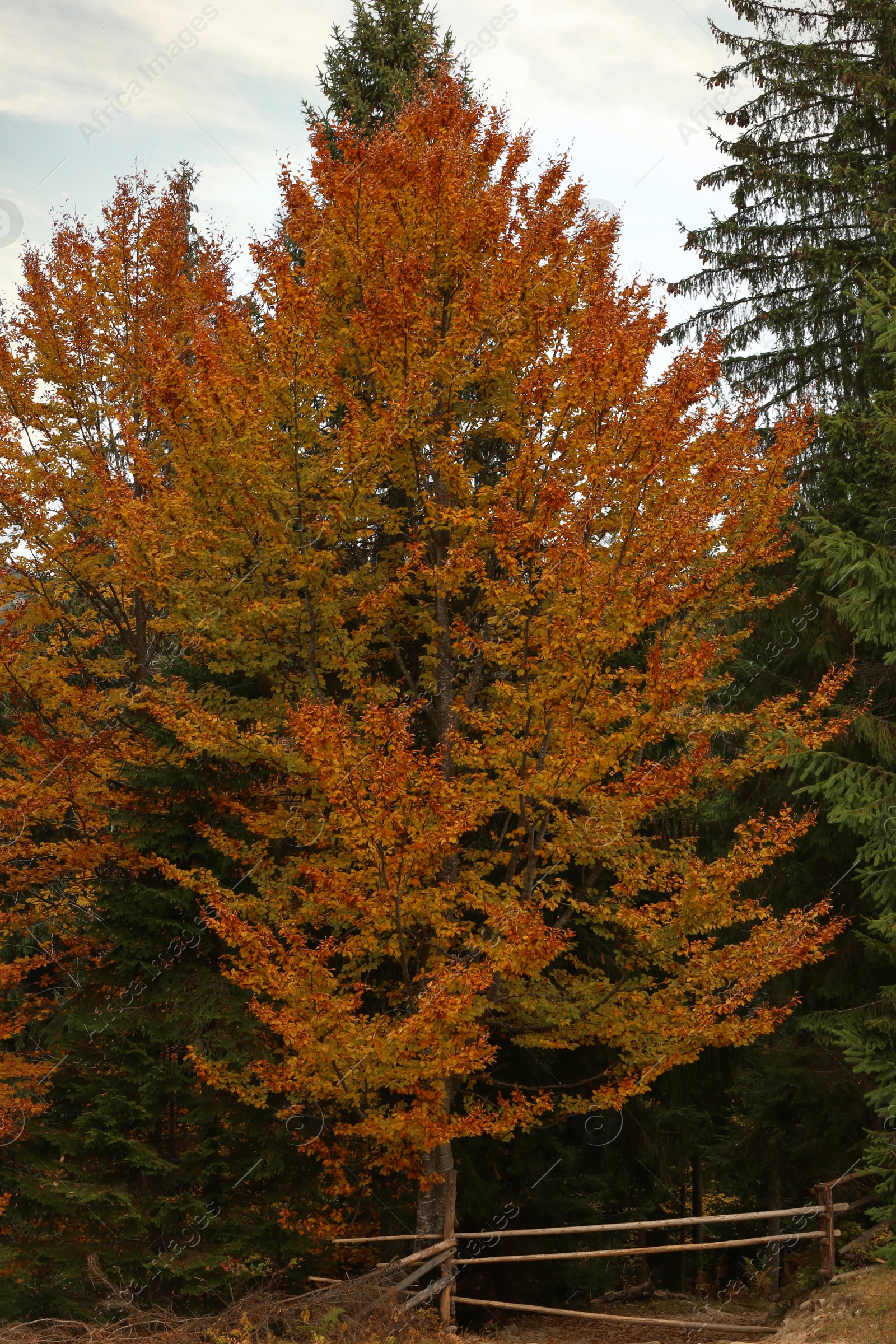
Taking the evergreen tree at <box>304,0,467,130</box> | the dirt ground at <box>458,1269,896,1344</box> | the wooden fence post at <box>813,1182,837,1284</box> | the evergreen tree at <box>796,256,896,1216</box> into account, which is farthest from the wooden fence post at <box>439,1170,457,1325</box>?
the evergreen tree at <box>304,0,467,130</box>

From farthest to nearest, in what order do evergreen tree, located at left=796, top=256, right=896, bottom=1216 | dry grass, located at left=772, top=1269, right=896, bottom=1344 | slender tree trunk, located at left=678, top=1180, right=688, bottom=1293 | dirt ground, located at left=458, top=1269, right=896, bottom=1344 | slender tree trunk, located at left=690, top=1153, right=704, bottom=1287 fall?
slender tree trunk, located at left=690, top=1153, right=704, bottom=1287 < slender tree trunk, located at left=678, top=1180, right=688, bottom=1293 < evergreen tree, located at left=796, top=256, right=896, bottom=1216 < dirt ground, located at left=458, top=1269, right=896, bottom=1344 < dry grass, located at left=772, top=1269, right=896, bottom=1344

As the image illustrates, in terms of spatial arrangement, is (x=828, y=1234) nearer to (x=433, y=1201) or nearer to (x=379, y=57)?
(x=433, y=1201)

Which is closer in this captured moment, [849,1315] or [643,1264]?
[849,1315]

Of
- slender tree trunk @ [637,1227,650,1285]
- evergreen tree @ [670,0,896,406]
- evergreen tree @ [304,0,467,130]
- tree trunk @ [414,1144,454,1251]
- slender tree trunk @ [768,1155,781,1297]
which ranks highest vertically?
evergreen tree @ [304,0,467,130]

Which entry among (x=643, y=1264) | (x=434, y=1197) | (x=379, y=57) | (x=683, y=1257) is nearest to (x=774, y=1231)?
(x=683, y=1257)

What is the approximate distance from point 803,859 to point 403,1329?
262 inches

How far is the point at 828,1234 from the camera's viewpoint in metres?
8.80

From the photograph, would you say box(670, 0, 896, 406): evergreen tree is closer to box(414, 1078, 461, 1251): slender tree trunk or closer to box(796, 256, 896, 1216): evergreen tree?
box(796, 256, 896, 1216): evergreen tree

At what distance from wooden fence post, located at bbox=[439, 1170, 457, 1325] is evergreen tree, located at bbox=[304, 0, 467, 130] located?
1399 cm

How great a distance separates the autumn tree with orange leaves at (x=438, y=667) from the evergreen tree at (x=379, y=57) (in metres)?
3.30

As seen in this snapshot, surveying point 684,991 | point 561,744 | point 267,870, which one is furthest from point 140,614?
point 684,991

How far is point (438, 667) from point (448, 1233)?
5323 millimetres

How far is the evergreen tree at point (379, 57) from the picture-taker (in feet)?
48.6

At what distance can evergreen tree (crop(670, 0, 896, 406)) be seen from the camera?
11328mm
